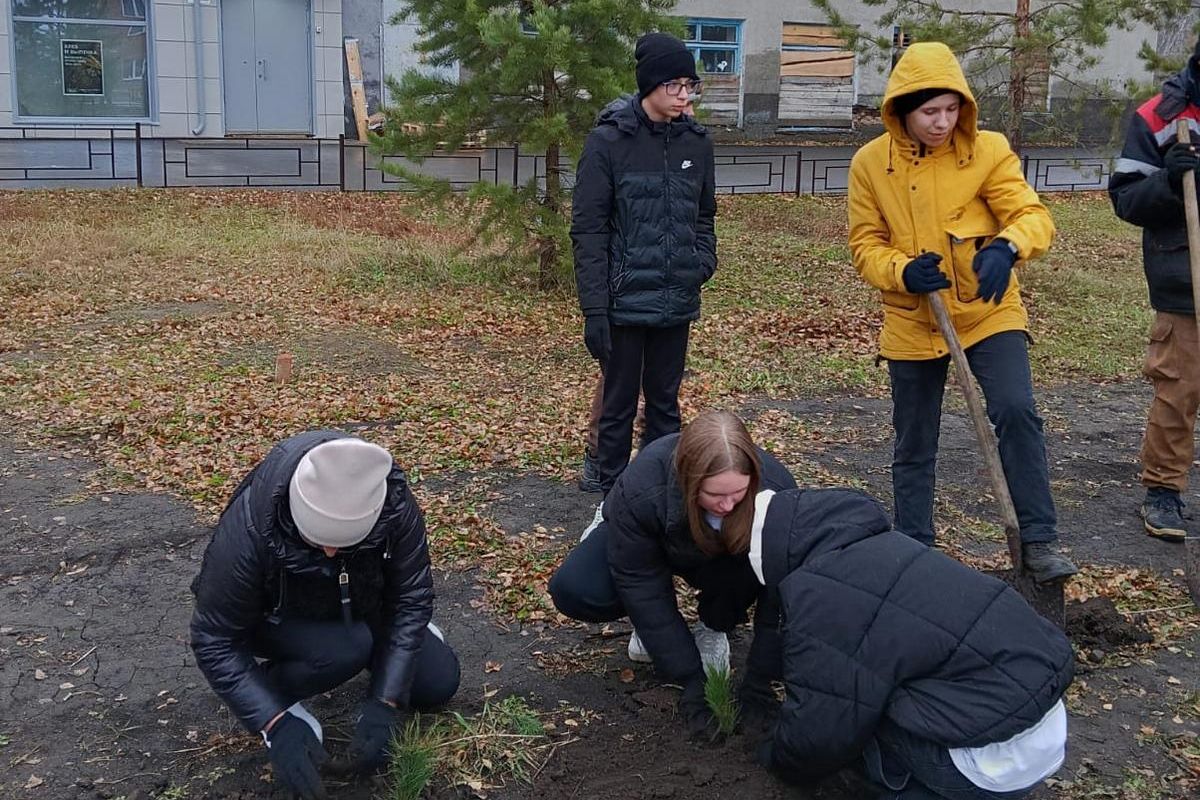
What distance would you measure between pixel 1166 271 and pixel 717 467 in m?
2.60

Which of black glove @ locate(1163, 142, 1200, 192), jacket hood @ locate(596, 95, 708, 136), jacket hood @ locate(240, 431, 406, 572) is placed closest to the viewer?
jacket hood @ locate(240, 431, 406, 572)

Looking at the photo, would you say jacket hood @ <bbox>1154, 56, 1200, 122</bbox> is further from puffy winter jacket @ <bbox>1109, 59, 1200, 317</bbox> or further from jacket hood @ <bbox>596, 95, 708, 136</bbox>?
jacket hood @ <bbox>596, 95, 708, 136</bbox>

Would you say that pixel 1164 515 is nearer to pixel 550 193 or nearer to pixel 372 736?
pixel 372 736

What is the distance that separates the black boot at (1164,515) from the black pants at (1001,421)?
4.09 ft

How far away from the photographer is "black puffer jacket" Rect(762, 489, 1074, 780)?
8.41 feet

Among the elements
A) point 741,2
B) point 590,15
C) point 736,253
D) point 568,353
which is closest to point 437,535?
point 568,353

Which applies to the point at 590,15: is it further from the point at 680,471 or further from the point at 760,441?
the point at 680,471

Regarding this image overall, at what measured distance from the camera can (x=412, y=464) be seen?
5629 millimetres

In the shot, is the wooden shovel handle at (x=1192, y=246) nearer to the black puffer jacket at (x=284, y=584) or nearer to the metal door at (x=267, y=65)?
the black puffer jacket at (x=284, y=584)

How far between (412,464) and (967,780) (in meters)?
3.46

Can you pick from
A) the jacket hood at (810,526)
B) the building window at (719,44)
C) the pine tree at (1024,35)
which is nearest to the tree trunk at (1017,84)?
the pine tree at (1024,35)

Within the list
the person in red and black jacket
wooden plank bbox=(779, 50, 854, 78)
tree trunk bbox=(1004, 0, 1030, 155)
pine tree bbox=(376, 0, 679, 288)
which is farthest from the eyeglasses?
wooden plank bbox=(779, 50, 854, 78)

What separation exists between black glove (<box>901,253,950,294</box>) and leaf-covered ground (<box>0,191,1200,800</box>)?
122 cm

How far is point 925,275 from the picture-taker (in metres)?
3.68
